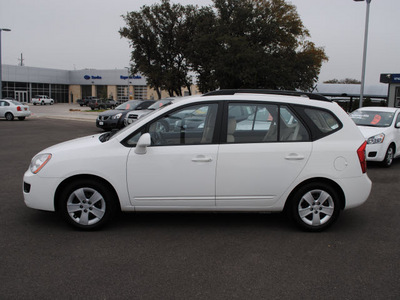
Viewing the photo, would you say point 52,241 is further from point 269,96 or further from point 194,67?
point 194,67

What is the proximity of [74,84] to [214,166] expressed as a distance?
90049 millimetres

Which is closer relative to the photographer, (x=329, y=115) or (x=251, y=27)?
(x=329, y=115)

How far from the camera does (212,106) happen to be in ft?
15.7

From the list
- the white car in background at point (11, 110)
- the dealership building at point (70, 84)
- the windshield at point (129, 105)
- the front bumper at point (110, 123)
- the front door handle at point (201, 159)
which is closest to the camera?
the front door handle at point (201, 159)

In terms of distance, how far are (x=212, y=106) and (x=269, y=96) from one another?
2.54 feet

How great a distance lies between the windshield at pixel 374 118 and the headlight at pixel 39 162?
8.62 m

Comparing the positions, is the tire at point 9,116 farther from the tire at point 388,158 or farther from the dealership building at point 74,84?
the dealership building at point 74,84

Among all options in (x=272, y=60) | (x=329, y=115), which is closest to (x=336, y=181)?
(x=329, y=115)

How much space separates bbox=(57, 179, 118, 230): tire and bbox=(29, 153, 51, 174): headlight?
1.37 ft

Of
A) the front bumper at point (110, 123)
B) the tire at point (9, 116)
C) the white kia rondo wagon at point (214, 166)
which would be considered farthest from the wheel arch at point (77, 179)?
the tire at point (9, 116)

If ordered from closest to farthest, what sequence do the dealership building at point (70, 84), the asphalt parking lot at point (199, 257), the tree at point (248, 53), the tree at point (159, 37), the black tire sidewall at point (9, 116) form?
the asphalt parking lot at point (199, 257) < the black tire sidewall at point (9, 116) < the tree at point (248, 53) < the tree at point (159, 37) < the dealership building at point (70, 84)

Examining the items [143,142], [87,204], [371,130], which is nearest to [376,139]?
[371,130]

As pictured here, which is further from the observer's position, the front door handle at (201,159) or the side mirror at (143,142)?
the front door handle at (201,159)

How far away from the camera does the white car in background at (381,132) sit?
9445 mm
